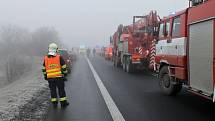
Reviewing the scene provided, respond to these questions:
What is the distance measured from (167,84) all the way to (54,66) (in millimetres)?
4088

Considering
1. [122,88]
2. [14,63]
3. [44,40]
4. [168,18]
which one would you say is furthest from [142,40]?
[44,40]

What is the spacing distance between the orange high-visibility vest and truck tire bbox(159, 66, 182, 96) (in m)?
A: 3.69

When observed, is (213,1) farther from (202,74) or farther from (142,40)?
(142,40)

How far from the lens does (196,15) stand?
10141 mm

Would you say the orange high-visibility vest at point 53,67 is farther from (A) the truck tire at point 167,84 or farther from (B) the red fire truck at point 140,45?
(B) the red fire truck at point 140,45

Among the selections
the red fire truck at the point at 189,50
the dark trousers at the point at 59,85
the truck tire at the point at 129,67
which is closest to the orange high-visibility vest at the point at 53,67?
the dark trousers at the point at 59,85

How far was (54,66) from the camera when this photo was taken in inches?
427

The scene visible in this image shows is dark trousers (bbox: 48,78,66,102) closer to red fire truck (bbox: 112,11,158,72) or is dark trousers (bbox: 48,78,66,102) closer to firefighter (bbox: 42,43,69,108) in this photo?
firefighter (bbox: 42,43,69,108)

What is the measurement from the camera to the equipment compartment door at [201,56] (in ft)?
30.4

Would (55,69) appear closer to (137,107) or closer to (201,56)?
(137,107)

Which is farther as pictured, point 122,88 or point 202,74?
point 122,88

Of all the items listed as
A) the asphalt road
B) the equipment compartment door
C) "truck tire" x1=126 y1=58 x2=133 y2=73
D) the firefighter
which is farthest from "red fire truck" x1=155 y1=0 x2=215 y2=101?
"truck tire" x1=126 y1=58 x2=133 y2=73

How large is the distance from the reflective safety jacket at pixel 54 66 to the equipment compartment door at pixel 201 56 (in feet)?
10.9

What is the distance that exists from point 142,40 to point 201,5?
13.8 m
